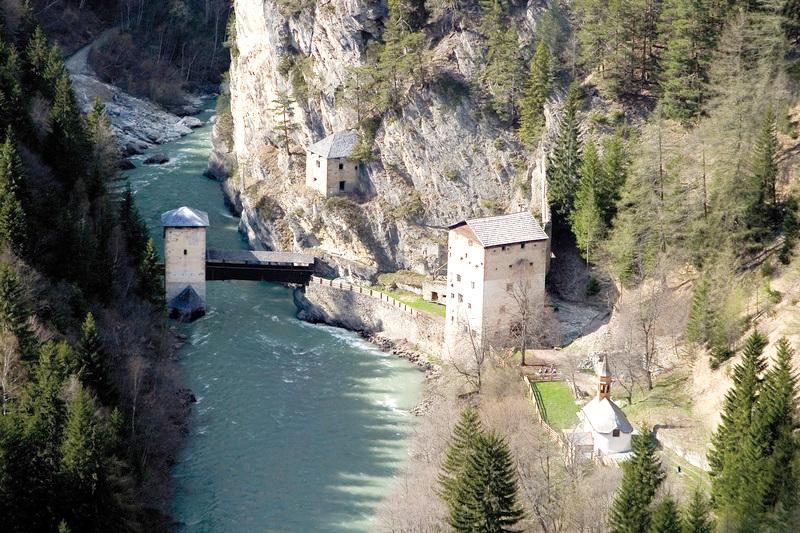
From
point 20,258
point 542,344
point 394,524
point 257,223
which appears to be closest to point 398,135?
point 257,223

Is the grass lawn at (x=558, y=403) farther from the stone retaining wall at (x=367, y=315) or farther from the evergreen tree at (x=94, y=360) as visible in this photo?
the evergreen tree at (x=94, y=360)

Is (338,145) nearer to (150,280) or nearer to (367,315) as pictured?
(367,315)

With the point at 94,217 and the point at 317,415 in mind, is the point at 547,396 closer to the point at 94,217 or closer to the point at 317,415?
the point at 317,415

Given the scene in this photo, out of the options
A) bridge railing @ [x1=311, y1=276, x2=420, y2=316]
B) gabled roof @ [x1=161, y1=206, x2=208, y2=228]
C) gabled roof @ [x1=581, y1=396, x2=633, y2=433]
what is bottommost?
gabled roof @ [x1=581, y1=396, x2=633, y2=433]

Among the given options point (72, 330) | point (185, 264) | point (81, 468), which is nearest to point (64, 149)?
point (185, 264)

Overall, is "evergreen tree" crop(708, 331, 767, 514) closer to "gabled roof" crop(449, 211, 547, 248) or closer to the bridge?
"gabled roof" crop(449, 211, 547, 248)

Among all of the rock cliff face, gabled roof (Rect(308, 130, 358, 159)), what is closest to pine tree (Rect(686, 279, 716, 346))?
the rock cliff face
